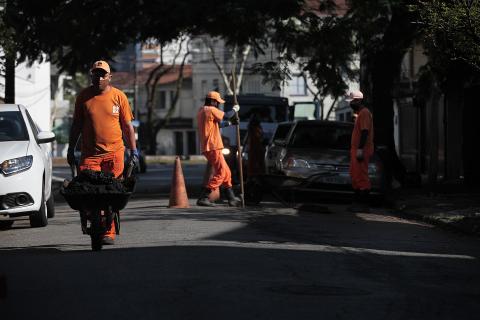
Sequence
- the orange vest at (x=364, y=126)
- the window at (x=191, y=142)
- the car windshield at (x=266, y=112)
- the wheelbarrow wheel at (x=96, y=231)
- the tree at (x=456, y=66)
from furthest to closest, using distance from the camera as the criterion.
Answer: the window at (x=191, y=142) < the car windshield at (x=266, y=112) < the orange vest at (x=364, y=126) < the tree at (x=456, y=66) < the wheelbarrow wheel at (x=96, y=231)

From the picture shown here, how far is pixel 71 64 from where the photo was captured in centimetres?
2603

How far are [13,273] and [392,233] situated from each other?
19.9 feet

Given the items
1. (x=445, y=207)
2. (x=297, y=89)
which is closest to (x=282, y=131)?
(x=445, y=207)

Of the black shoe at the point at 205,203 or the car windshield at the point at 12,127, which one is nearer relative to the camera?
the car windshield at the point at 12,127

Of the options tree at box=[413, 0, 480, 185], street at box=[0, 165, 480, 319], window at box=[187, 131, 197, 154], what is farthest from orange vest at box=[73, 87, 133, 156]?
window at box=[187, 131, 197, 154]

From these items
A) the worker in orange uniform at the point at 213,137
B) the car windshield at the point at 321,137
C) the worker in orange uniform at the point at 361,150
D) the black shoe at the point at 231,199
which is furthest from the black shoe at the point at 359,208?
the car windshield at the point at 321,137

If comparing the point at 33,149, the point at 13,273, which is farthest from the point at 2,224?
the point at 13,273

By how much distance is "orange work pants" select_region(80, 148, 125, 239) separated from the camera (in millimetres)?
12258

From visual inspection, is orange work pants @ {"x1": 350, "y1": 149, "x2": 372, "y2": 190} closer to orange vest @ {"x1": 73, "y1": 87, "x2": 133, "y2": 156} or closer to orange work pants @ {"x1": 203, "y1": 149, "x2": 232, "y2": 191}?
orange work pants @ {"x1": 203, "y1": 149, "x2": 232, "y2": 191}

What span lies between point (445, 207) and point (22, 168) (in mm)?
7511

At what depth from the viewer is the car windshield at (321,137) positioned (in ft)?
71.3

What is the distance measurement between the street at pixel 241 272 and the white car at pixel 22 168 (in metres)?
0.34

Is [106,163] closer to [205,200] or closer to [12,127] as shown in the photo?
[12,127]

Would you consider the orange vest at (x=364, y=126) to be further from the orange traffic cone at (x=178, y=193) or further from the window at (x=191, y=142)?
the window at (x=191, y=142)
